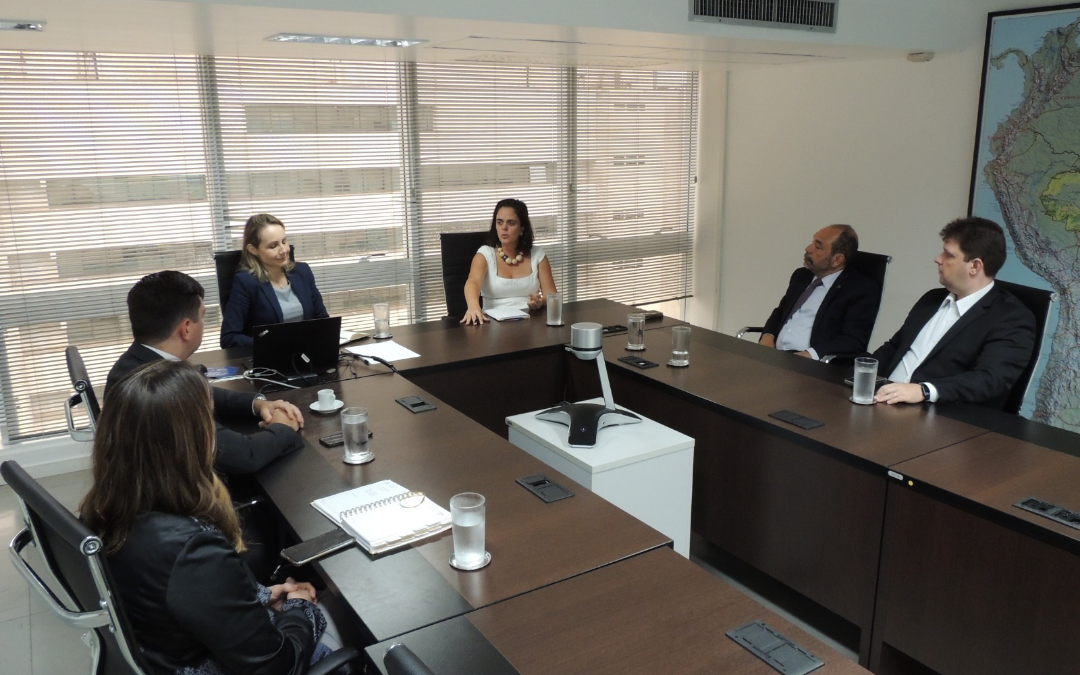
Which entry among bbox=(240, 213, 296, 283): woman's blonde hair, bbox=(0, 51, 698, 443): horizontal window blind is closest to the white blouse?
bbox=(0, 51, 698, 443): horizontal window blind

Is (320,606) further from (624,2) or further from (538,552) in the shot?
(624,2)

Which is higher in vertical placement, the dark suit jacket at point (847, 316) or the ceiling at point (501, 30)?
the ceiling at point (501, 30)

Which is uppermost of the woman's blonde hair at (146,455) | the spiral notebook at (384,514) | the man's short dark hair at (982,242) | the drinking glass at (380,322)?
the man's short dark hair at (982,242)

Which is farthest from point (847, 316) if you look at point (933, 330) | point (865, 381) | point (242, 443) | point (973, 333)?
point (242, 443)

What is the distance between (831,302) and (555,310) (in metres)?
1.37

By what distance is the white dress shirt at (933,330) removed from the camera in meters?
3.03

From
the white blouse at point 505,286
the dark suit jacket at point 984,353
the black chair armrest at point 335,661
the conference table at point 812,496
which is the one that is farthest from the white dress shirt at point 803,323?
the black chair armrest at point 335,661

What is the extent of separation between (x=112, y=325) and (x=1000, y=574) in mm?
4324

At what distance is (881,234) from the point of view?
5094mm

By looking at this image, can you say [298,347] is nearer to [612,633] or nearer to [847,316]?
[612,633]

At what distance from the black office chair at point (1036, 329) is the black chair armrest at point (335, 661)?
2.51m

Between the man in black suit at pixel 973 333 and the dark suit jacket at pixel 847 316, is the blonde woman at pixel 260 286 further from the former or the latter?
the man in black suit at pixel 973 333

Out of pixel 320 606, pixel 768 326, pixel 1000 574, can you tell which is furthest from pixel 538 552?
pixel 768 326

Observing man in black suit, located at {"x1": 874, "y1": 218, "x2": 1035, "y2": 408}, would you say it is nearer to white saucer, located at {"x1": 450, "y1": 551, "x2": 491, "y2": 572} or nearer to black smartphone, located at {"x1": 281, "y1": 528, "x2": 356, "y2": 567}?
white saucer, located at {"x1": 450, "y1": 551, "x2": 491, "y2": 572}
